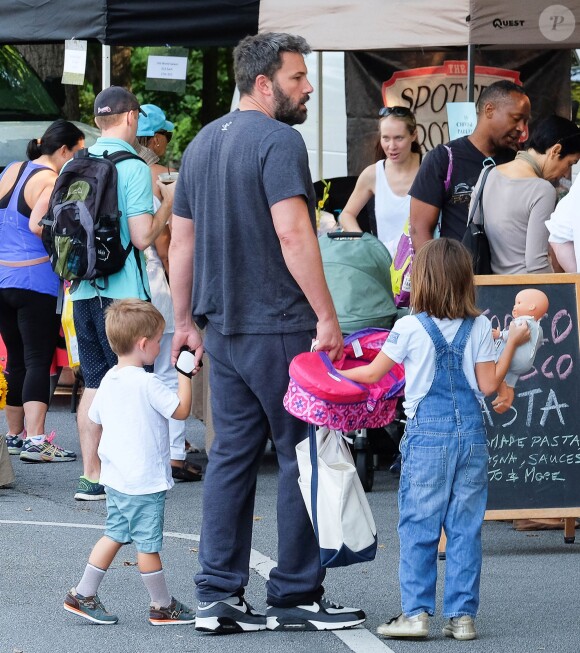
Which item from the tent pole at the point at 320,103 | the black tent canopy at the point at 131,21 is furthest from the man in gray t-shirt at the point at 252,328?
the tent pole at the point at 320,103

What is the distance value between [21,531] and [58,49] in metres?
12.0

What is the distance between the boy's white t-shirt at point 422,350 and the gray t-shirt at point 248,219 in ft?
1.18

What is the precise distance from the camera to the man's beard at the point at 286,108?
516cm

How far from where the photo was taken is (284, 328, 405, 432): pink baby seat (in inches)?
191

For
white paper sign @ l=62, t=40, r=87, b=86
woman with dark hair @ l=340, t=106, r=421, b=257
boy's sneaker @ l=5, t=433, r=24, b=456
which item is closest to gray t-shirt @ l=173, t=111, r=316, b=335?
woman with dark hair @ l=340, t=106, r=421, b=257

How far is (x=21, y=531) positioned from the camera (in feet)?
23.0

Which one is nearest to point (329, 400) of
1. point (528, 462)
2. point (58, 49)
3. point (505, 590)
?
point (505, 590)

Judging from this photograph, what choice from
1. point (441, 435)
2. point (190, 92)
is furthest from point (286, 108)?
point (190, 92)

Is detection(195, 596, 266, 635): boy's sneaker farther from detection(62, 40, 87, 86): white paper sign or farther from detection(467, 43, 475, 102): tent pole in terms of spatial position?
detection(62, 40, 87, 86): white paper sign

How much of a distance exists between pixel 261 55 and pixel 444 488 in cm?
171

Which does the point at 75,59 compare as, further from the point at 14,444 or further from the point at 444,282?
the point at 444,282

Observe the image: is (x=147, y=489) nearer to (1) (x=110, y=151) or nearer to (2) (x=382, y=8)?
(1) (x=110, y=151)

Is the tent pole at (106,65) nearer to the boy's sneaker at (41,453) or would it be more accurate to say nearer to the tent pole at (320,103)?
the tent pole at (320,103)

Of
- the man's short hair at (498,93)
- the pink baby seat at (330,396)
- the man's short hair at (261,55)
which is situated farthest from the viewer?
the man's short hair at (498,93)
